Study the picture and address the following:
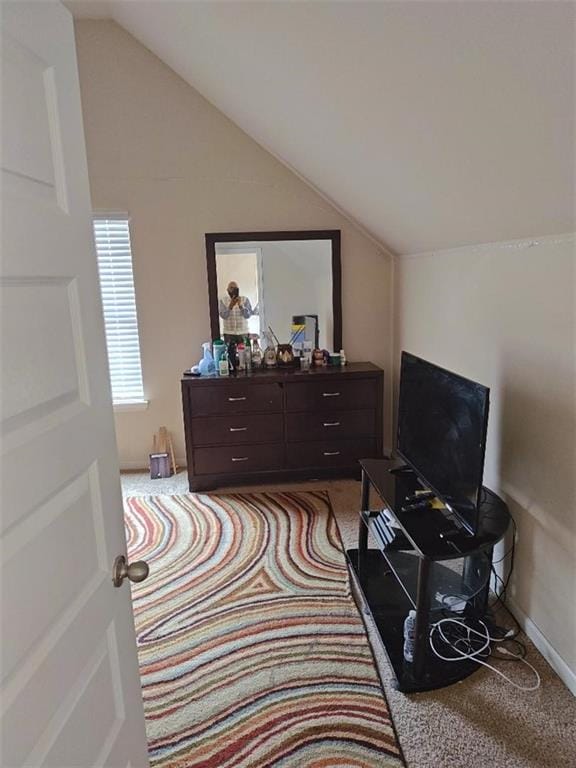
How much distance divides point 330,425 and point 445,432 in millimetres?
1438

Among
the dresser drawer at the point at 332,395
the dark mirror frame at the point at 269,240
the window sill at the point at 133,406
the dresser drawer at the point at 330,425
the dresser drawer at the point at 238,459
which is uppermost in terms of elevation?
the dark mirror frame at the point at 269,240

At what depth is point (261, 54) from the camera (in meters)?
1.88

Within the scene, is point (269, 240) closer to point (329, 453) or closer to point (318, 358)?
point (318, 358)

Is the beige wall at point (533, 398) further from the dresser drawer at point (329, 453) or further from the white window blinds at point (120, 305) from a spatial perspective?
the white window blinds at point (120, 305)

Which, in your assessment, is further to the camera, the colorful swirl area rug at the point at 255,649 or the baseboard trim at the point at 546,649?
the baseboard trim at the point at 546,649

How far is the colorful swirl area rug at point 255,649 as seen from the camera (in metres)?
1.51

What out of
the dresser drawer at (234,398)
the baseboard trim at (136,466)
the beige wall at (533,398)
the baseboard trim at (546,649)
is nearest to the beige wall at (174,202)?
the baseboard trim at (136,466)

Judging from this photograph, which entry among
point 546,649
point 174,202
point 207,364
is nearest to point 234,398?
point 207,364

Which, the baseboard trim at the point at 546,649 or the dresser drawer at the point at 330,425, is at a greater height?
the dresser drawer at the point at 330,425

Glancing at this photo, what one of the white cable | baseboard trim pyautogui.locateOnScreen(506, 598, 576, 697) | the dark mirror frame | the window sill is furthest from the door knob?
the window sill

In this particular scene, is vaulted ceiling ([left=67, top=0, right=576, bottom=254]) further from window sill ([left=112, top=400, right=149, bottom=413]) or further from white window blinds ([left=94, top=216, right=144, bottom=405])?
window sill ([left=112, top=400, right=149, bottom=413])

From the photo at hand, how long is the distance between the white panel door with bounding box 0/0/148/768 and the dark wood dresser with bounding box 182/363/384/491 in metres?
2.14

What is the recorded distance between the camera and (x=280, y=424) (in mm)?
3258

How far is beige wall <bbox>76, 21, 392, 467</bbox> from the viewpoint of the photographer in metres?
3.20
